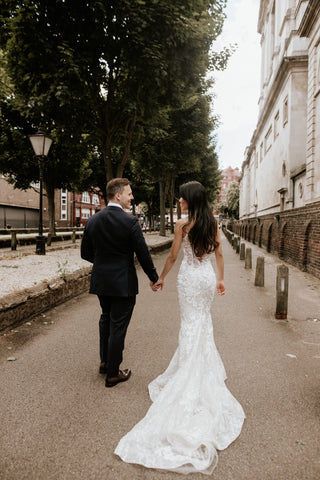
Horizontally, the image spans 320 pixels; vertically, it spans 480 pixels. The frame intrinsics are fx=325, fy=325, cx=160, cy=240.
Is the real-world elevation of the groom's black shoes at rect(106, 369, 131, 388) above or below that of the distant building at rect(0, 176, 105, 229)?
below

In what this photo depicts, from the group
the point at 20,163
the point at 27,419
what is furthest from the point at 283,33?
the point at 27,419

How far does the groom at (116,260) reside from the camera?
10.5ft

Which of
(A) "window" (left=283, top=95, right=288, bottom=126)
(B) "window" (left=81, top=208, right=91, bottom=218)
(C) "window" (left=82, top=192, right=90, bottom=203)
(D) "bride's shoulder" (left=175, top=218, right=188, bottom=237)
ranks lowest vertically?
(D) "bride's shoulder" (left=175, top=218, right=188, bottom=237)

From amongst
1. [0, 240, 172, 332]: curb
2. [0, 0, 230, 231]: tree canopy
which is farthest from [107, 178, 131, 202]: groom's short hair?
[0, 0, 230, 231]: tree canopy

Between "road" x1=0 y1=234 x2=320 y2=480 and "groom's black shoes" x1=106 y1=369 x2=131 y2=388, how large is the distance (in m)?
0.06

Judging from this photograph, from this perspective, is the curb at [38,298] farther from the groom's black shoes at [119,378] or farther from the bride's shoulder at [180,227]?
the bride's shoulder at [180,227]

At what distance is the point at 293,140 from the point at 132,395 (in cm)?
2167

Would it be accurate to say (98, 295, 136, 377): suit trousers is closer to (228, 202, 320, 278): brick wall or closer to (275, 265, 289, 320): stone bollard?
(275, 265, 289, 320): stone bollard

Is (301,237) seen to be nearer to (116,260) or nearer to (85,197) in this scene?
(116,260)

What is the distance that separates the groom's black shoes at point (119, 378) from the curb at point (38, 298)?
2.29 metres

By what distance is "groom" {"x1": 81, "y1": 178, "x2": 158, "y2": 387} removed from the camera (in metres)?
3.20

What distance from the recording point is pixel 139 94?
12.0m

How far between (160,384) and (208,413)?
746 millimetres

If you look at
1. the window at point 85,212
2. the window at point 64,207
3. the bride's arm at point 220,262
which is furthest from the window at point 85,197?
the bride's arm at point 220,262
